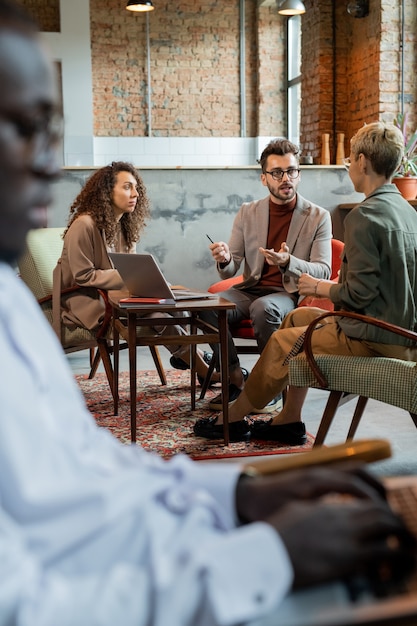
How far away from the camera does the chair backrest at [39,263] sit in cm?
500

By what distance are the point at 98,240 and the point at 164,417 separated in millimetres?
1111

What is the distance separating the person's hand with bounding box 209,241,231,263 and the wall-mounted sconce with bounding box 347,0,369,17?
17.1 feet

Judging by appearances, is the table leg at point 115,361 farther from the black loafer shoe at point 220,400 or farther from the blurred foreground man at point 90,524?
the blurred foreground man at point 90,524

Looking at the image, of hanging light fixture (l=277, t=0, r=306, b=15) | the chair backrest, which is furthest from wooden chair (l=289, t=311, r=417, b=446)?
hanging light fixture (l=277, t=0, r=306, b=15)

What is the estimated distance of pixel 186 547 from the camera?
0.88m

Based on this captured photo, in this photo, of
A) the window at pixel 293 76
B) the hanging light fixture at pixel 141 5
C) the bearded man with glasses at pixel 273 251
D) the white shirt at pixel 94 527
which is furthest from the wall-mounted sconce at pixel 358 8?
the white shirt at pixel 94 527

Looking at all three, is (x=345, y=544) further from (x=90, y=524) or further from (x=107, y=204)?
(x=107, y=204)

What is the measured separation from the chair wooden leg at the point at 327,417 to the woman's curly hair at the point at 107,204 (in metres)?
2.02

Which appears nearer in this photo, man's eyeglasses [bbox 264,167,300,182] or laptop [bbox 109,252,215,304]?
laptop [bbox 109,252,215,304]

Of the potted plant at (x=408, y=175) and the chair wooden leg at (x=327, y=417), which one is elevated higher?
the potted plant at (x=408, y=175)

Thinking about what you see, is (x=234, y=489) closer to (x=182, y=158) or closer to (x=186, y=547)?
(x=186, y=547)

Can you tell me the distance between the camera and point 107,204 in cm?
468

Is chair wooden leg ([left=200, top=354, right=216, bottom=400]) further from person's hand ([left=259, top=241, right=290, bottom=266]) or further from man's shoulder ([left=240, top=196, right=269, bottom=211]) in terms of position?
man's shoulder ([left=240, top=196, right=269, bottom=211])

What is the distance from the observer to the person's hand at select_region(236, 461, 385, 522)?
37.4 inches
